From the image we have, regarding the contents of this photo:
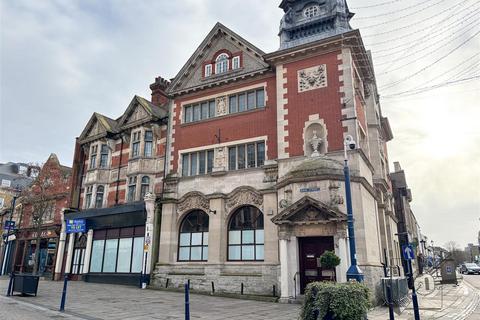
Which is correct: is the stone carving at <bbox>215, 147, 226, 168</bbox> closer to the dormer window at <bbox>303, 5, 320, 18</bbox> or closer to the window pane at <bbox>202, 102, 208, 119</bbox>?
the window pane at <bbox>202, 102, 208, 119</bbox>

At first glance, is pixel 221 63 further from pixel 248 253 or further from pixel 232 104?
pixel 248 253

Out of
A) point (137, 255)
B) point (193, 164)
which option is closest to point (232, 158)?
point (193, 164)

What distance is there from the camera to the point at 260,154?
20922 millimetres

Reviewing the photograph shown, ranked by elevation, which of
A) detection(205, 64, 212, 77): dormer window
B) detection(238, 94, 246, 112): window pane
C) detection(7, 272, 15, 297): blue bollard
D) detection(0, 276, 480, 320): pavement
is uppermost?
detection(205, 64, 212, 77): dormer window

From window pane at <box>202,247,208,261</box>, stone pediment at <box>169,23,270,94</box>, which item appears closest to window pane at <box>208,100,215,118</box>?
stone pediment at <box>169,23,270,94</box>

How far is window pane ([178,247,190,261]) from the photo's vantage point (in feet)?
71.0

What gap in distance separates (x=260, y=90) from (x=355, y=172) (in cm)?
816

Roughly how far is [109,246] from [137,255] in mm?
3326

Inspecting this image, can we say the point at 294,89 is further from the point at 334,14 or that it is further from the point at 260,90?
the point at 334,14

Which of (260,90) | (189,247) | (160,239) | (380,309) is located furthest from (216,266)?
(260,90)

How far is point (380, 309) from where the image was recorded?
14594mm

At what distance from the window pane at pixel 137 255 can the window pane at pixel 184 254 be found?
Answer: 3.24m

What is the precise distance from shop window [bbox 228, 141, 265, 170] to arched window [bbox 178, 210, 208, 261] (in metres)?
3.62

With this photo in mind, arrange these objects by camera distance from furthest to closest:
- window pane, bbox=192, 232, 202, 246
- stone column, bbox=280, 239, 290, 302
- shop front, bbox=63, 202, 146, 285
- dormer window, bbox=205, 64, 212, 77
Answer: dormer window, bbox=205, 64, 212, 77 → shop front, bbox=63, 202, 146, 285 → window pane, bbox=192, 232, 202, 246 → stone column, bbox=280, 239, 290, 302
